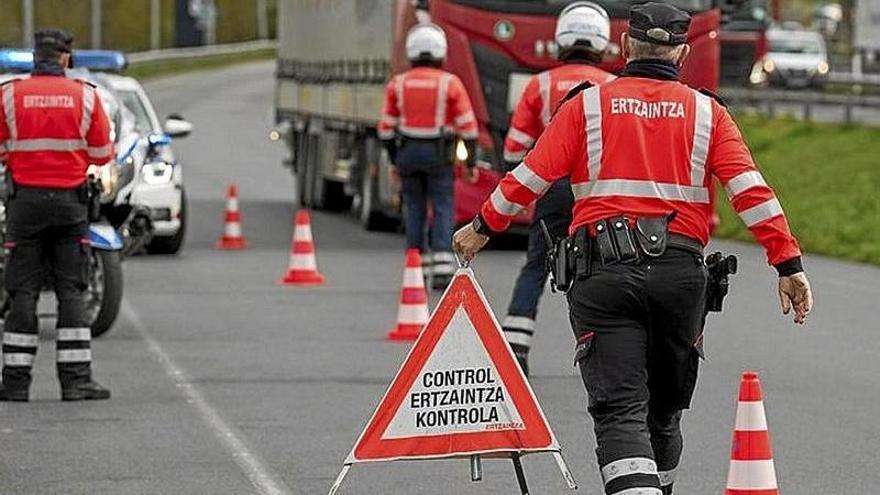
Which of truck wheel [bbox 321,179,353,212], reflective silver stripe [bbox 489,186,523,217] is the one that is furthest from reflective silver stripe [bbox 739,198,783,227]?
truck wheel [bbox 321,179,353,212]

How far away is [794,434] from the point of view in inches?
415

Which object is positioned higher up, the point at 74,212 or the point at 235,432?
the point at 74,212

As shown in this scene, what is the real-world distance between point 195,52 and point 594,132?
87.4 meters

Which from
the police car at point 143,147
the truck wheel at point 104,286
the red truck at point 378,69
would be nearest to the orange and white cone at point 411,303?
the truck wheel at point 104,286

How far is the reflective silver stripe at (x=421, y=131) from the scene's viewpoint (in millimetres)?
17469

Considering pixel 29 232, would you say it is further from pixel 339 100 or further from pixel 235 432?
pixel 339 100

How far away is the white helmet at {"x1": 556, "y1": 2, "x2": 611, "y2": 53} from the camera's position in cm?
1202

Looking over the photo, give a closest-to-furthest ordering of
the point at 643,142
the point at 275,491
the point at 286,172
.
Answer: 1. the point at 643,142
2. the point at 275,491
3. the point at 286,172

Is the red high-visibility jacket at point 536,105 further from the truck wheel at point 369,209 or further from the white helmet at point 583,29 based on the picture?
the truck wheel at point 369,209

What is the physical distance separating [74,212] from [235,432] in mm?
1691

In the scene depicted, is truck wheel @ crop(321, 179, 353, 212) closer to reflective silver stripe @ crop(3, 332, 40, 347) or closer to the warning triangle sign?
reflective silver stripe @ crop(3, 332, 40, 347)

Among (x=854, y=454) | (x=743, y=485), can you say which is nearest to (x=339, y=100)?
(x=854, y=454)

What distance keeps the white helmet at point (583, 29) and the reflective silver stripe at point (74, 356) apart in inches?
116

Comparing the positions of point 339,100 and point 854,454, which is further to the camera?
point 339,100
